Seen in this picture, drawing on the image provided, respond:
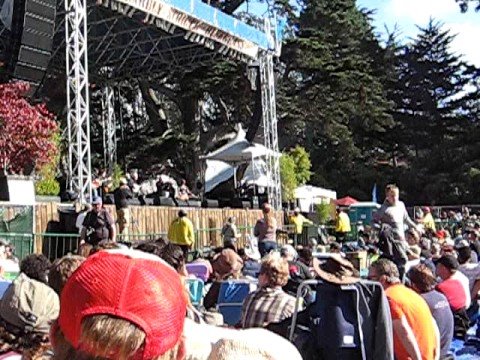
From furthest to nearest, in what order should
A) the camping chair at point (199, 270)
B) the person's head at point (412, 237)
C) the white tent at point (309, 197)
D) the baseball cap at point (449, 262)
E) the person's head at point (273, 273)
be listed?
the white tent at point (309, 197) < the person's head at point (412, 237) < the camping chair at point (199, 270) < the baseball cap at point (449, 262) < the person's head at point (273, 273)

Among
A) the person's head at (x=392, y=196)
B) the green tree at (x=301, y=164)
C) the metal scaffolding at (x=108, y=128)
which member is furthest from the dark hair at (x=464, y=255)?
the green tree at (x=301, y=164)

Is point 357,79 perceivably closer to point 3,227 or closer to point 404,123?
point 404,123

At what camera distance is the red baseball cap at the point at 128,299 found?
1.32 meters

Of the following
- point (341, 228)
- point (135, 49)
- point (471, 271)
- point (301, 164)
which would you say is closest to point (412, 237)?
point (471, 271)

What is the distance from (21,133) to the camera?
1587 cm

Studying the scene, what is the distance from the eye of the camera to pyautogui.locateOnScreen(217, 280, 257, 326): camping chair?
7.04 m

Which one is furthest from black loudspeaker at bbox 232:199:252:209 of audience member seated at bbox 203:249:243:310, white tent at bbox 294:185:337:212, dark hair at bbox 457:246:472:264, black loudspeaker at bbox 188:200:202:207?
audience member seated at bbox 203:249:243:310

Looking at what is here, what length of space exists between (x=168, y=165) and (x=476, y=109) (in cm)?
2058

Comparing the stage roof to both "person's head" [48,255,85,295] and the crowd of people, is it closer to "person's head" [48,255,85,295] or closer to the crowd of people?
the crowd of people

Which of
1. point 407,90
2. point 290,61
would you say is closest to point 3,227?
point 290,61

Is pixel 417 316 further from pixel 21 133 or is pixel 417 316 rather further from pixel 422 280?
pixel 21 133

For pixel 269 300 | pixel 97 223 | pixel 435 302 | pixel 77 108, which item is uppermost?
pixel 77 108

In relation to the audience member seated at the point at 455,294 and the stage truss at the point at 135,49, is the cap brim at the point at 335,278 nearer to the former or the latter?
the audience member seated at the point at 455,294

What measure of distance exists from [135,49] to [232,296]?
18.9m
